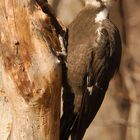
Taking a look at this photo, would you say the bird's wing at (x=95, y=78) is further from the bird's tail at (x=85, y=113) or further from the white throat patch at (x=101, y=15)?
the white throat patch at (x=101, y=15)

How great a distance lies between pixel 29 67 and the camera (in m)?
3.67

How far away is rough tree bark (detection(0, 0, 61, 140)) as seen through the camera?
12.0 feet

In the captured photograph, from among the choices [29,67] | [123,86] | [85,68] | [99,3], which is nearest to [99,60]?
[85,68]

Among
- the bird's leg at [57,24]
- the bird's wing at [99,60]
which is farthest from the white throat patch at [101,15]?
the bird's leg at [57,24]

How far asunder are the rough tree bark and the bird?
479mm

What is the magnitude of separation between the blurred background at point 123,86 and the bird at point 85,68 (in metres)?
2.36

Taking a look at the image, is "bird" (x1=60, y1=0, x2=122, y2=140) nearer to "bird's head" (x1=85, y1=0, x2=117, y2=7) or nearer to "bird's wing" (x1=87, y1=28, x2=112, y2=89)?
"bird's wing" (x1=87, y1=28, x2=112, y2=89)

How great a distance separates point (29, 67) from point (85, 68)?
701 mm

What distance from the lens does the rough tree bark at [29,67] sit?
367 cm

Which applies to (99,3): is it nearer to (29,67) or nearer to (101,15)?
(101,15)

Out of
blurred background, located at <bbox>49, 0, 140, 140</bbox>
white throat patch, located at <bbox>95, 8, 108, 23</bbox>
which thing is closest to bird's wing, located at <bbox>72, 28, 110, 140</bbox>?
white throat patch, located at <bbox>95, 8, 108, 23</bbox>

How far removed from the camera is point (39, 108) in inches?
147

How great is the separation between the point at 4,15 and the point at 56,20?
0.63 m

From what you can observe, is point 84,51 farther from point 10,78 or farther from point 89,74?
point 10,78
